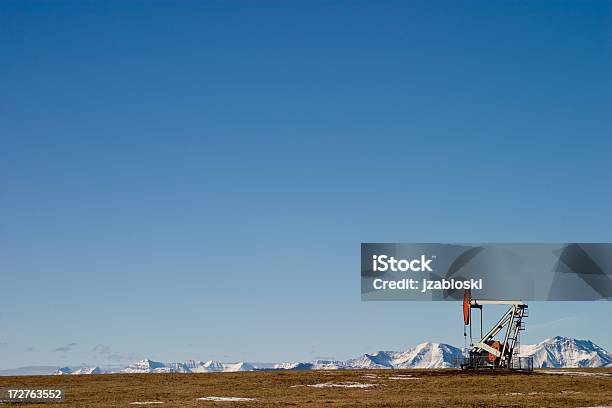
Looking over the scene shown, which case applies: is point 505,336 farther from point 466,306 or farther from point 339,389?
point 339,389

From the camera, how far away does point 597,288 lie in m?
90.4

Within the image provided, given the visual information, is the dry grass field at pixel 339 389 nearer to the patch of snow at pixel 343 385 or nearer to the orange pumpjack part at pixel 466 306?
the patch of snow at pixel 343 385

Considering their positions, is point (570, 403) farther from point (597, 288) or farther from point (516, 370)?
point (597, 288)

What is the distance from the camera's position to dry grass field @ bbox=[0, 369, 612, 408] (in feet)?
179

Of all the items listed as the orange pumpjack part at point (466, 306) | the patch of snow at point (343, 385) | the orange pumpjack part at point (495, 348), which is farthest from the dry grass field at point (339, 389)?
the orange pumpjack part at point (466, 306)

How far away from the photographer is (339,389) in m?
64.0

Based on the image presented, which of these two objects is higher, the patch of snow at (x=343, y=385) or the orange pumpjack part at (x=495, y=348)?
the orange pumpjack part at (x=495, y=348)

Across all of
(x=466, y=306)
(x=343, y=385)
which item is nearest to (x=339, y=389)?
(x=343, y=385)

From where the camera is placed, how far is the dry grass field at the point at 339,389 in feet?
179

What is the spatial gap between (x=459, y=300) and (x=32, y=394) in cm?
4500

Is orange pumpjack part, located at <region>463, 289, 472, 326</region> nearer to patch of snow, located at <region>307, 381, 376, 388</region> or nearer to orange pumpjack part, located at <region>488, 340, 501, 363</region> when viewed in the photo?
orange pumpjack part, located at <region>488, 340, 501, 363</region>

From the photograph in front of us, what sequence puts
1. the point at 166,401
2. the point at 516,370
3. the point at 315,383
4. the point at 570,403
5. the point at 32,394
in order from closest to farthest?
1. the point at 570,403
2. the point at 166,401
3. the point at 32,394
4. the point at 315,383
5. the point at 516,370

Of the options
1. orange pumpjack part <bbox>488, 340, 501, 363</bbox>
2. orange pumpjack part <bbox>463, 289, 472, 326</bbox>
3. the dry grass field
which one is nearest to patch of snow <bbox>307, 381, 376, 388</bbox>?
the dry grass field

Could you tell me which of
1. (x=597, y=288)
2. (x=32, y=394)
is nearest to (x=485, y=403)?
(x=32, y=394)
